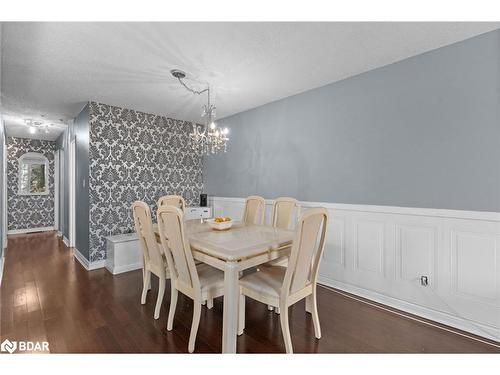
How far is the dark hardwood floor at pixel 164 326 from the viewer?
5.96ft

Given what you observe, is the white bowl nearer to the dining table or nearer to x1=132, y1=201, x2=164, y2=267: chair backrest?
the dining table

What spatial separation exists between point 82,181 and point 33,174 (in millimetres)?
3765

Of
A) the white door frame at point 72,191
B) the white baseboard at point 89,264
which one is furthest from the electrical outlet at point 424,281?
the white door frame at point 72,191

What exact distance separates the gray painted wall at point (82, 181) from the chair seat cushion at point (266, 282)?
2908 millimetres

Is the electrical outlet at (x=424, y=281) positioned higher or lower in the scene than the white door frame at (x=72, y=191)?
lower

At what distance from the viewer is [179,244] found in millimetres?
1798

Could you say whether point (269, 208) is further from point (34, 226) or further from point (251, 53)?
point (34, 226)

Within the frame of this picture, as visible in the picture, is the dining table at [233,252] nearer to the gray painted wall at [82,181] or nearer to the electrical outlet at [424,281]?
the electrical outlet at [424,281]

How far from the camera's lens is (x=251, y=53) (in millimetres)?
2297

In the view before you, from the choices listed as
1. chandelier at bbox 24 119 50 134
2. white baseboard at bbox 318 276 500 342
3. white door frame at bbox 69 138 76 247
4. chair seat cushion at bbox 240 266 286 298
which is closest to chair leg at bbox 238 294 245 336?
chair seat cushion at bbox 240 266 286 298

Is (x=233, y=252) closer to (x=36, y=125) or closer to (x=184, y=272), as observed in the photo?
(x=184, y=272)

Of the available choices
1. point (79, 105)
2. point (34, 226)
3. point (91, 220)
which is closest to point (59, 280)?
point (91, 220)

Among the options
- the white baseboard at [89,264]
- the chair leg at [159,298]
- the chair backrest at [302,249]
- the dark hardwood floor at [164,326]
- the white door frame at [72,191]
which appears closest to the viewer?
the chair backrest at [302,249]
